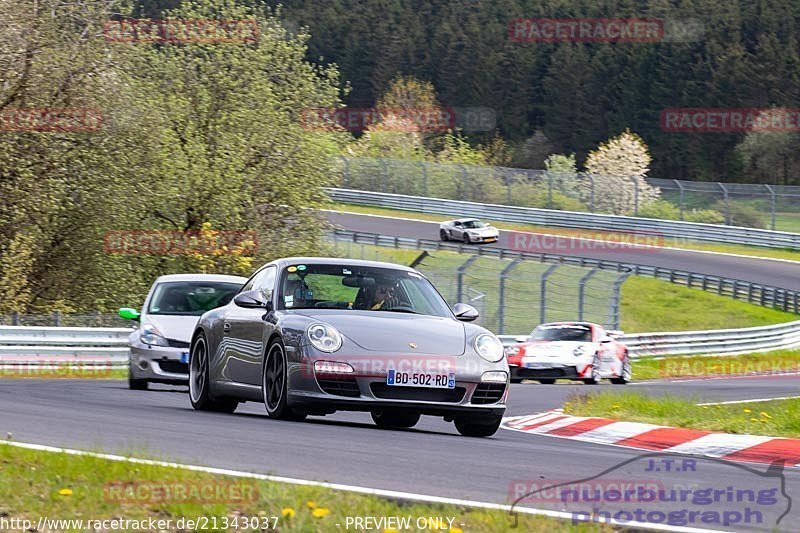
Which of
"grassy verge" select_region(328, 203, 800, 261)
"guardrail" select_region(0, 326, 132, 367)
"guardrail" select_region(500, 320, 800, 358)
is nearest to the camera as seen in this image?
"guardrail" select_region(0, 326, 132, 367)

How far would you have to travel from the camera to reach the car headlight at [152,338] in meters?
17.0

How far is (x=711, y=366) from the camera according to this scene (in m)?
31.5

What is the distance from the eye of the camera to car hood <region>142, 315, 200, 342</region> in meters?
17.1

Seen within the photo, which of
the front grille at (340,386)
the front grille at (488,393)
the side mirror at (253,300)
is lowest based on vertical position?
the front grille at (488,393)

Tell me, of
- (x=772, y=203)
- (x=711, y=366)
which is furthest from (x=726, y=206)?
(x=711, y=366)

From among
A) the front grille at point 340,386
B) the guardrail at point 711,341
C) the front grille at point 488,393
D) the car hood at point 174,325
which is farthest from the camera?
the guardrail at point 711,341

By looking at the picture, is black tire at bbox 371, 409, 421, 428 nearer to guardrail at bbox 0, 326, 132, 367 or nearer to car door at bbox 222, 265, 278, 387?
car door at bbox 222, 265, 278, 387

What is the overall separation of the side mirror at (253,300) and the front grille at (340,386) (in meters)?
1.27

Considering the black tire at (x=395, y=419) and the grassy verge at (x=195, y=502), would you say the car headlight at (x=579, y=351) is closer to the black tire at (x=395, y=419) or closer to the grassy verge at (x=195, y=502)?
the black tire at (x=395, y=419)

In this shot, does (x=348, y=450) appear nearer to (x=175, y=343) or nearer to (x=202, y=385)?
(x=202, y=385)

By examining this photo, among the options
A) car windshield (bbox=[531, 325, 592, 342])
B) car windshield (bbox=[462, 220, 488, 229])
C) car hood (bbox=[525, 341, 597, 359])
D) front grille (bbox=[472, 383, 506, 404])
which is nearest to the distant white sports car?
car windshield (bbox=[462, 220, 488, 229])

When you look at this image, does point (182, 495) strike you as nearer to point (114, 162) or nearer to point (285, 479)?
point (285, 479)

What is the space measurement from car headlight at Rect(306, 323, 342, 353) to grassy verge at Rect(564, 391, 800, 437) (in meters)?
4.13

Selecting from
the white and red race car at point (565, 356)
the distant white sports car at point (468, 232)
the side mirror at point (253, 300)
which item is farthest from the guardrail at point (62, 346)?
the distant white sports car at point (468, 232)
